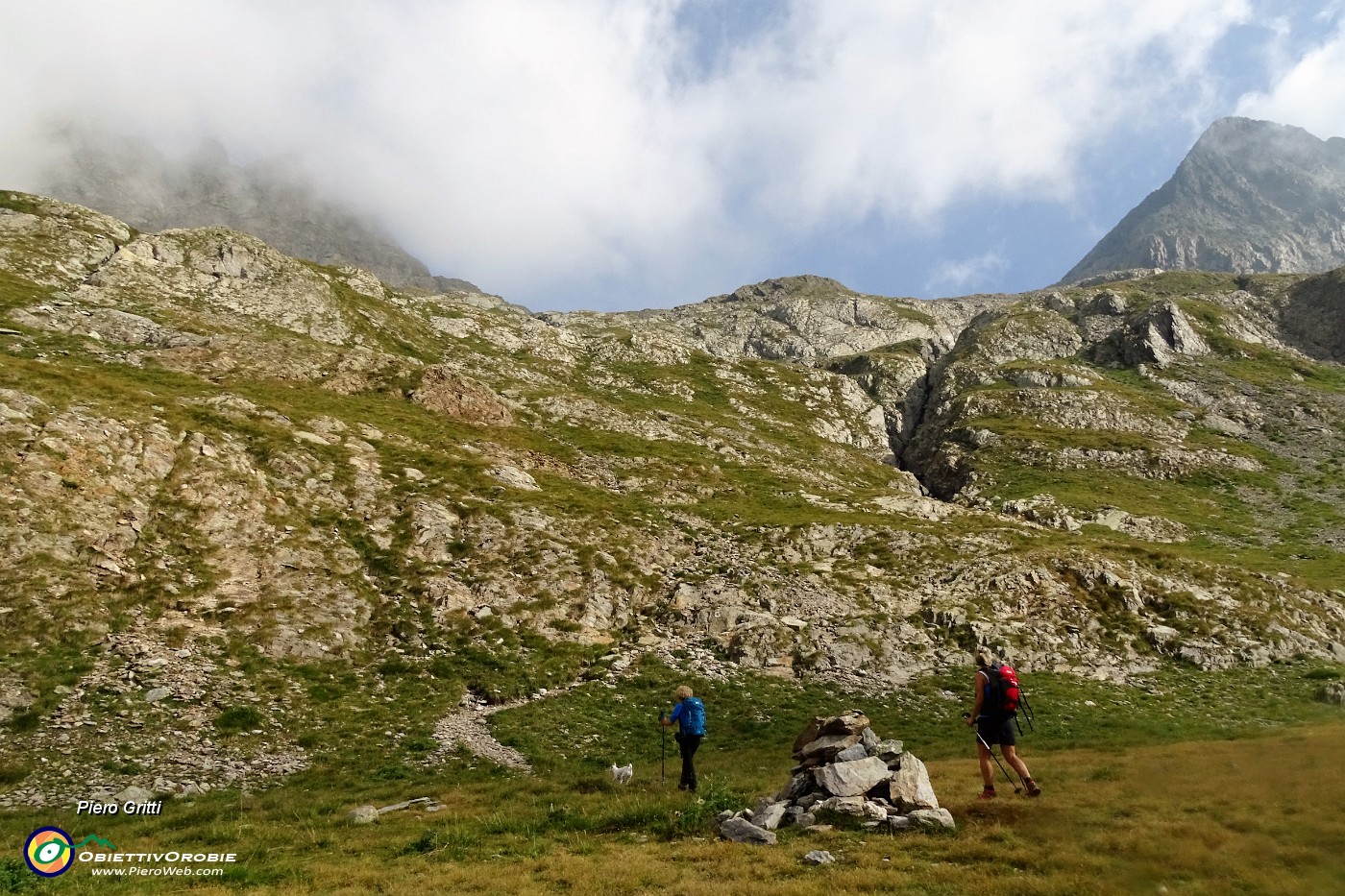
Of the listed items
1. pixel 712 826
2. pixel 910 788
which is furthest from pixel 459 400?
pixel 910 788

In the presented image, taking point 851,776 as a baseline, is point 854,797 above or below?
below

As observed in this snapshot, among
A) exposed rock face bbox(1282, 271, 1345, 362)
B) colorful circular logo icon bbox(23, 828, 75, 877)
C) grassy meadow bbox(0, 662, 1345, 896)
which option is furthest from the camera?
exposed rock face bbox(1282, 271, 1345, 362)

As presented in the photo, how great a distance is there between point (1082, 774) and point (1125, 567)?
119 feet

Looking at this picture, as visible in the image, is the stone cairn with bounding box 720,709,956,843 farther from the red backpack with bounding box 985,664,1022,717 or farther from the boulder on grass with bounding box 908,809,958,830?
the red backpack with bounding box 985,664,1022,717

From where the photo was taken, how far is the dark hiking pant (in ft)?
64.3

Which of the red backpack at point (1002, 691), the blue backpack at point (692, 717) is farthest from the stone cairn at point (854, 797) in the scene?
the blue backpack at point (692, 717)

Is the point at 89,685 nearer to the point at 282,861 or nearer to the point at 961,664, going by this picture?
the point at 282,861

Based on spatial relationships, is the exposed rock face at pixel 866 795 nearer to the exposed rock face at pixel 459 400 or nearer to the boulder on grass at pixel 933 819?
the boulder on grass at pixel 933 819

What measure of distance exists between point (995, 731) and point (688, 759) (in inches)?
358

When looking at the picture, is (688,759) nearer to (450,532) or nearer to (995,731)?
(995,731)

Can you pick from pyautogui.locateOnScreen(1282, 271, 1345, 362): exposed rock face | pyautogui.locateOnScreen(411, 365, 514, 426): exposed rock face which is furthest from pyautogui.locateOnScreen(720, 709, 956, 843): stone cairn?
pyautogui.locateOnScreen(1282, 271, 1345, 362): exposed rock face

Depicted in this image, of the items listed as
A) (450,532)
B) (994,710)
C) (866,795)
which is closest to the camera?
(866,795)

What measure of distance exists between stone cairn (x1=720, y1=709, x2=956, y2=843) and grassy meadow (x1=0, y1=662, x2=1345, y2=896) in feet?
1.66

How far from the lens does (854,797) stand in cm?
1501
